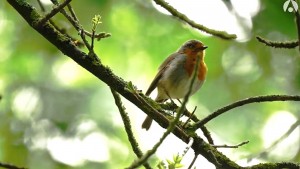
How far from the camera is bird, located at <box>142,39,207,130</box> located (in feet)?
15.5

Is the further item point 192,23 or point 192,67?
point 192,67

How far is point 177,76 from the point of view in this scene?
482 centimetres

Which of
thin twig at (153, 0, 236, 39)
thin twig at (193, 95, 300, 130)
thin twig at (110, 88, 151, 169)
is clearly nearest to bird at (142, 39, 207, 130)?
thin twig at (110, 88, 151, 169)

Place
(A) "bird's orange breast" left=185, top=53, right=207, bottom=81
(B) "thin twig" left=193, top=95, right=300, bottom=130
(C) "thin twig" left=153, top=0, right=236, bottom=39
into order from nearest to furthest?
(C) "thin twig" left=153, top=0, right=236, bottom=39 < (B) "thin twig" left=193, top=95, right=300, bottom=130 < (A) "bird's orange breast" left=185, top=53, right=207, bottom=81

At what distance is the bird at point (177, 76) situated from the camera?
15.5ft

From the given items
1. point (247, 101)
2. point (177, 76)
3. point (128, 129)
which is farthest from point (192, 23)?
point (177, 76)

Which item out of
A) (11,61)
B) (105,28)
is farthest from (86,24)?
(11,61)

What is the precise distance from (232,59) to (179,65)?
5.90 ft

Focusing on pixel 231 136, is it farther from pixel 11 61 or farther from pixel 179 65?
pixel 11 61

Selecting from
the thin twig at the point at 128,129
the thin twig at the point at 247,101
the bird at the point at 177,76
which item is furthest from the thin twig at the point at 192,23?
the bird at the point at 177,76

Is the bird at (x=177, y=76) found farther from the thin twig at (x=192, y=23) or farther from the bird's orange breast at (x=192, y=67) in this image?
the thin twig at (x=192, y=23)

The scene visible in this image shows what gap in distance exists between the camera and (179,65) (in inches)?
193

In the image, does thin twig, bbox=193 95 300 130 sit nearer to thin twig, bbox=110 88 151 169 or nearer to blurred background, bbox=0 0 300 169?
thin twig, bbox=110 88 151 169

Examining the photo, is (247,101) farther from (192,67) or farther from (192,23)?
(192,67)
